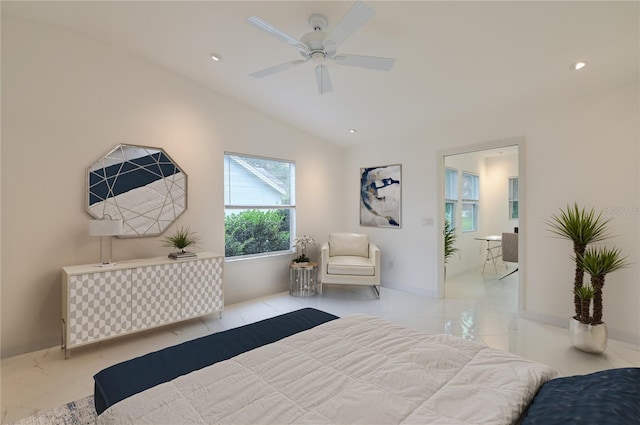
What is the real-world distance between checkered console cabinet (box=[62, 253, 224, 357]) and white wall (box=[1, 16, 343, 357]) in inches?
12.5

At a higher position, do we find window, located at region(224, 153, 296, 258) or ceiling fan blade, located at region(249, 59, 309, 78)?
ceiling fan blade, located at region(249, 59, 309, 78)

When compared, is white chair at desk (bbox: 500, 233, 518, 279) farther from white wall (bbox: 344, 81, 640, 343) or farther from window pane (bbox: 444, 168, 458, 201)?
white wall (bbox: 344, 81, 640, 343)

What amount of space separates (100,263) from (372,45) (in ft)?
11.0

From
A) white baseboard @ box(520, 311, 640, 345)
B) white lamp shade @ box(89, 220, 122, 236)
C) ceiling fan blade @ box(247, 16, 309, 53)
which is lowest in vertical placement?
white baseboard @ box(520, 311, 640, 345)

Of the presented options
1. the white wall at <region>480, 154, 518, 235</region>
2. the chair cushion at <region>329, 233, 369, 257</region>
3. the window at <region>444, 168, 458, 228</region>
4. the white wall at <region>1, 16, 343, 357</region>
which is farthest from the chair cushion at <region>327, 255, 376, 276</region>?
the white wall at <region>480, 154, 518, 235</region>

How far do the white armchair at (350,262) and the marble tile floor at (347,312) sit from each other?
29cm

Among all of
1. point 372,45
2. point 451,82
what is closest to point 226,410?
point 372,45

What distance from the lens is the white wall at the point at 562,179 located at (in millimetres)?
2902

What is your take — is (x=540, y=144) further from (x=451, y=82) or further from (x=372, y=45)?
(x=372, y=45)

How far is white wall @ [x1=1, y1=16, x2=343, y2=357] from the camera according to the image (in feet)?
8.86

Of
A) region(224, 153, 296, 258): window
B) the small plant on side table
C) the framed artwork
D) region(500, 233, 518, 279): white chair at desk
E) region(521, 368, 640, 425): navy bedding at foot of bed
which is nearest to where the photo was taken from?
region(521, 368, 640, 425): navy bedding at foot of bed

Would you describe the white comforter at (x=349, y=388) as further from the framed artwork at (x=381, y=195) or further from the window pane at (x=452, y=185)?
the window pane at (x=452, y=185)

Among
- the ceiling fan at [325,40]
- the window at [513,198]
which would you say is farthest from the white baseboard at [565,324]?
the window at [513,198]

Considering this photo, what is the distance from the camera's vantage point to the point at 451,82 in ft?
10.4
